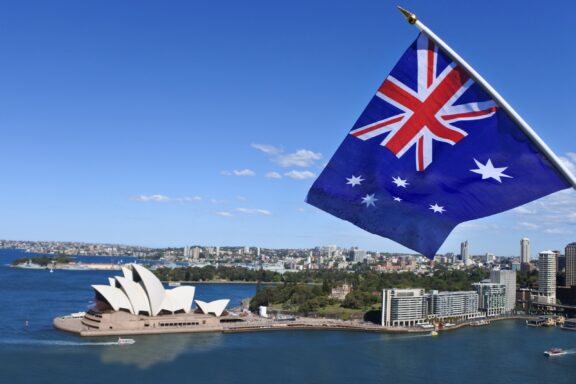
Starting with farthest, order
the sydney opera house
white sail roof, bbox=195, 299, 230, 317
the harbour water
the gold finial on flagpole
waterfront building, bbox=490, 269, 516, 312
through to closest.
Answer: waterfront building, bbox=490, 269, 516, 312
white sail roof, bbox=195, 299, 230, 317
the sydney opera house
the harbour water
the gold finial on flagpole

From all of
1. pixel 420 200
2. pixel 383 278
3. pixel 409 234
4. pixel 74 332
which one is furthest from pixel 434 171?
pixel 383 278

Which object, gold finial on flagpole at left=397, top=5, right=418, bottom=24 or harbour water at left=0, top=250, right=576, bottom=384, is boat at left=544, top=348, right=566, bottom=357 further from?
gold finial on flagpole at left=397, top=5, right=418, bottom=24

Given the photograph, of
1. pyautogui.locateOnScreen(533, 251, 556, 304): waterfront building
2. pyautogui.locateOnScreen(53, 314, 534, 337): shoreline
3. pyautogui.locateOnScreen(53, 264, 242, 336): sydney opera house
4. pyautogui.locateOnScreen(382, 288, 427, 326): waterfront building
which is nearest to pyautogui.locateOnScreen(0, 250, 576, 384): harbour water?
pyautogui.locateOnScreen(53, 314, 534, 337): shoreline

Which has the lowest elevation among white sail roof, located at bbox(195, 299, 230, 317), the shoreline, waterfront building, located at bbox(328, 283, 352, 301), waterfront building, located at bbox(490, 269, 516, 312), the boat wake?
the boat wake

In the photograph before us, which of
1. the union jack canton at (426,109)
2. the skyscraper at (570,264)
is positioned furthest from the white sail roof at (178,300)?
the skyscraper at (570,264)

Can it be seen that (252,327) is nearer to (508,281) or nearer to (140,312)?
(140,312)

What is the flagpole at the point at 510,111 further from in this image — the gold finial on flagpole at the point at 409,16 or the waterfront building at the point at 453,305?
the waterfront building at the point at 453,305

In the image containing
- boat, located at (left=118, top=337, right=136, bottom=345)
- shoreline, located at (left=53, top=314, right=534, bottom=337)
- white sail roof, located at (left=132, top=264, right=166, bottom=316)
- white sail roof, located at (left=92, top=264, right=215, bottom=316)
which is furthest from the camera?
white sail roof, located at (left=132, top=264, right=166, bottom=316)
